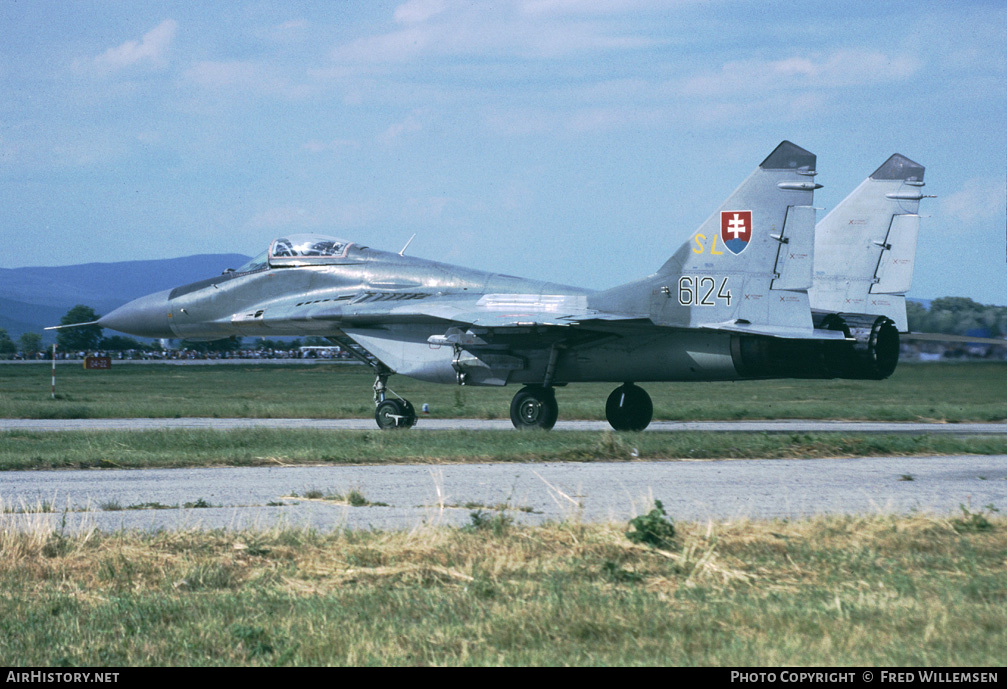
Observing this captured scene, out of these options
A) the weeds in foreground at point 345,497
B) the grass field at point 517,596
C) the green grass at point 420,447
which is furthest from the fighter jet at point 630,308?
the grass field at point 517,596

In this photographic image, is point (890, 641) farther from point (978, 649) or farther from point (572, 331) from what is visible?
point (572, 331)

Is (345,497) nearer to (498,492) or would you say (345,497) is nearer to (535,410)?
(498,492)

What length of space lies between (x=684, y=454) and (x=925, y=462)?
338cm

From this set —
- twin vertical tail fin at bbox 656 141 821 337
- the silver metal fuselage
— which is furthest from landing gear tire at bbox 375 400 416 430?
twin vertical tail fin at bbox 656 141 821 337

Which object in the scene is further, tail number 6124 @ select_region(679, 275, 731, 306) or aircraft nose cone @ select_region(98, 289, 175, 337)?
aircraft nose cone @ select_region(98, 289, 175, 337)

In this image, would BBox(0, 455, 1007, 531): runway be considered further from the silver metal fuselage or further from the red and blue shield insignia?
the silver metal fuselage

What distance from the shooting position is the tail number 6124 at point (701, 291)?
55.7 feet

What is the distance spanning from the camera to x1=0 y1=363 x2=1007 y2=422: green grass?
26031mm

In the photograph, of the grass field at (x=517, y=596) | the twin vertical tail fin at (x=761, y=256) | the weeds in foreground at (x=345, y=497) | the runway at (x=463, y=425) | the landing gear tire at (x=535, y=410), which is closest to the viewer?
the grass field at (x=517, y=596)

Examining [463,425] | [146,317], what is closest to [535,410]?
[463,425]

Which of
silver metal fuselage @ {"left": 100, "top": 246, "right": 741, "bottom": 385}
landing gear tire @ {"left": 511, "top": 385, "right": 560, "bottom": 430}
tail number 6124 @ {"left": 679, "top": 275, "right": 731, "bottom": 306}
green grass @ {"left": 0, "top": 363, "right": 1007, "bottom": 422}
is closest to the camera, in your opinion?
tail number 6124 @ {"left": 679, "top": 275, "right": 731, "bottom": 306}

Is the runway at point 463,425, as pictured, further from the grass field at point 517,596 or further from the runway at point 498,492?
the grass field at point 517,596

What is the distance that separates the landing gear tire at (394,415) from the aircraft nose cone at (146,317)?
5.93 meters

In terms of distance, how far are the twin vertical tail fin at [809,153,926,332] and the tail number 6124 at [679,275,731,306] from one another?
3.01 meters
